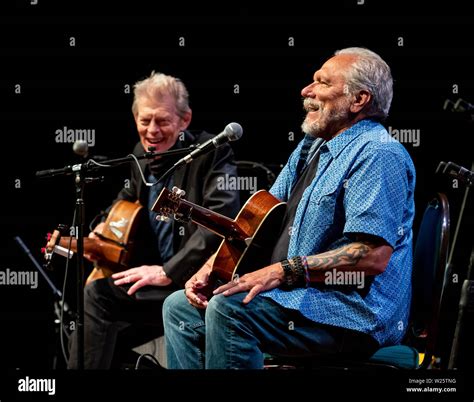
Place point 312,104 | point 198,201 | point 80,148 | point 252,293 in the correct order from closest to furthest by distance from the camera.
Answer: point 252,293, point 312,104, point 80,148, point 198,201

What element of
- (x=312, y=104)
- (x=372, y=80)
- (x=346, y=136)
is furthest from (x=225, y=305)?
(x=372, y=80)

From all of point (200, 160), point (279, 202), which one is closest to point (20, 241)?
point (200, 160)

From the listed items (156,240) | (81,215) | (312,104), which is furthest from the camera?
(156,240)

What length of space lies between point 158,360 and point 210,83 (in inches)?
71.7

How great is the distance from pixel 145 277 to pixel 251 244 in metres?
1.04

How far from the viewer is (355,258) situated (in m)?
2.59

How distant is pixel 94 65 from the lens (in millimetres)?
5066

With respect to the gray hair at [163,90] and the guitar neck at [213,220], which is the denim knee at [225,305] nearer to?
the guitar neck at [213,220]

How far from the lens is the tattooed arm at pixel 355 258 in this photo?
2.59 metres

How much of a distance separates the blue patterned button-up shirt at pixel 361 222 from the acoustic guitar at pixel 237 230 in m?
0.18

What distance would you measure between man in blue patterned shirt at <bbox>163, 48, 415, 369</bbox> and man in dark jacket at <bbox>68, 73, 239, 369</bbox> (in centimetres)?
84

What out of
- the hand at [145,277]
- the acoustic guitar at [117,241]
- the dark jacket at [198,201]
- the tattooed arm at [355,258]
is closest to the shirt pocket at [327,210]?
the tattooed arm at [355,258]

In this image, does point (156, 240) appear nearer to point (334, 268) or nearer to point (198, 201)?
point (198, 201)

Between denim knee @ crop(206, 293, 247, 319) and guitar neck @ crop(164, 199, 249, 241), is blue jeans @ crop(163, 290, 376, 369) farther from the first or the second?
guitar neck @ crop(164, 199, 249, 241)
